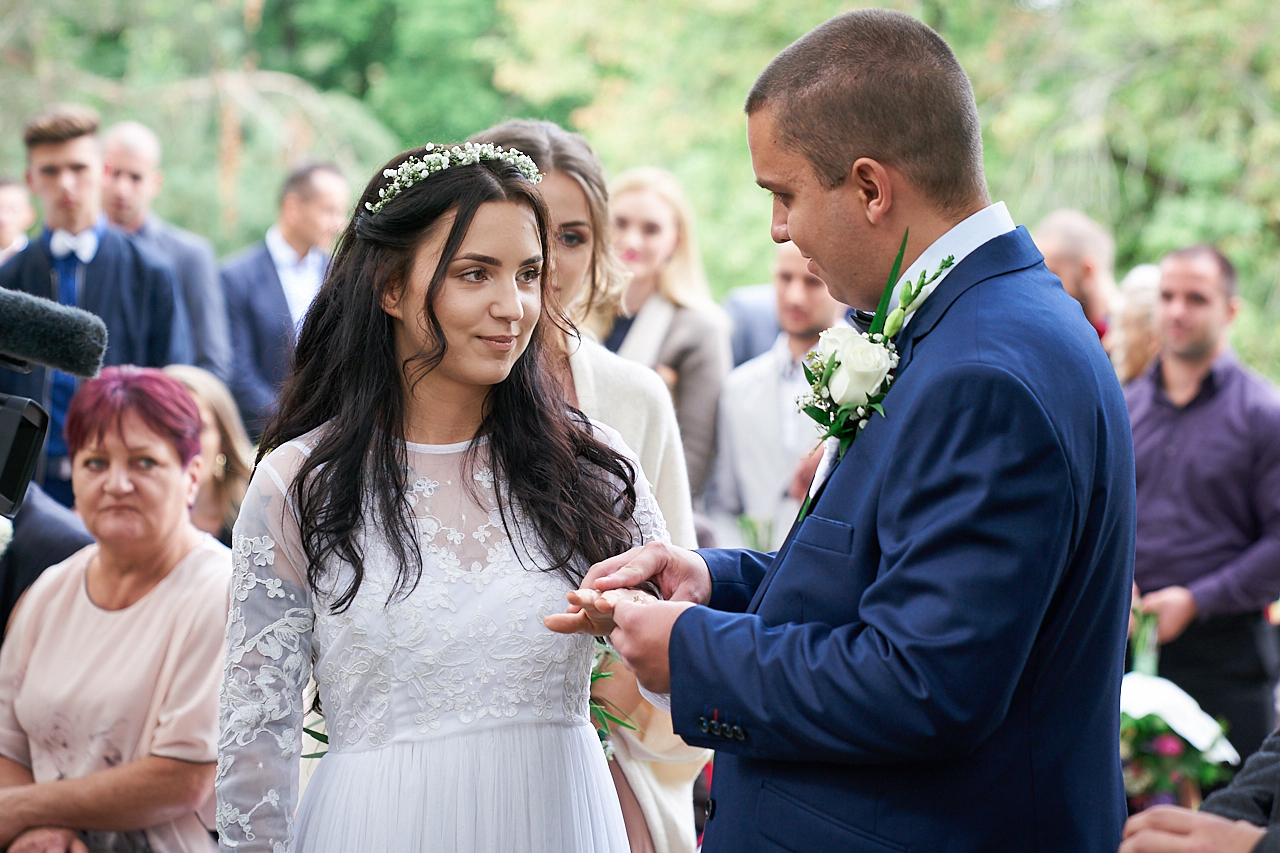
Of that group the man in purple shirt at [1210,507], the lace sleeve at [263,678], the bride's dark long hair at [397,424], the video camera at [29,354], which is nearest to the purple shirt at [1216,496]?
Answer: the man in purple shirt at [1210,507]

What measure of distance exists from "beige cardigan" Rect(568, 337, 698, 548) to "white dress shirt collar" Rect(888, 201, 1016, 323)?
1.19 meters

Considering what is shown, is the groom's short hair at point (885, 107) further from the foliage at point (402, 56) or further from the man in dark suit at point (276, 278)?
the foliage at point (402, 56)

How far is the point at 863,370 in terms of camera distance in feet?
6.25

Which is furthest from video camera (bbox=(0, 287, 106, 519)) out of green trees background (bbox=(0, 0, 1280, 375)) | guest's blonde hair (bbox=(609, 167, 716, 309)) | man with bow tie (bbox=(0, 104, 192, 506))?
green trees background (bbox=(0, 0, 1280, 375))

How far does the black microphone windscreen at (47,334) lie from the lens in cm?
183

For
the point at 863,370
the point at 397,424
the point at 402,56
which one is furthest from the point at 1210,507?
the point at 402,56

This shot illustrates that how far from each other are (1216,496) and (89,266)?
5581 millimetres

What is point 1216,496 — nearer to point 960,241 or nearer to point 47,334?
point 960,241

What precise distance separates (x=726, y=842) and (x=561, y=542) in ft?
2.25

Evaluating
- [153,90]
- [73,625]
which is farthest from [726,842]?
[153,90]

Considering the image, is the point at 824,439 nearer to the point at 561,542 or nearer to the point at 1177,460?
the point at 561,542

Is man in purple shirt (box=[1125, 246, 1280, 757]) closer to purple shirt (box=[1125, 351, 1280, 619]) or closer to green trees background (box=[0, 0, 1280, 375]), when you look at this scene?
purple shirt (box=[1125, 351, 1280, 619])

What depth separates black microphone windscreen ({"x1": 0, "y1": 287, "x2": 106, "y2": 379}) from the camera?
6.01ft

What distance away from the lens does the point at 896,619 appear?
5.54ft
